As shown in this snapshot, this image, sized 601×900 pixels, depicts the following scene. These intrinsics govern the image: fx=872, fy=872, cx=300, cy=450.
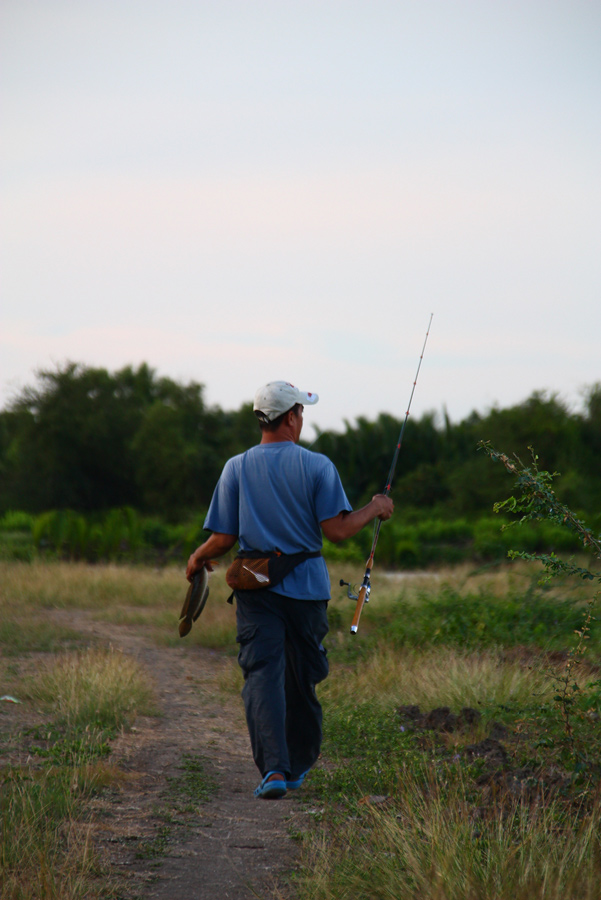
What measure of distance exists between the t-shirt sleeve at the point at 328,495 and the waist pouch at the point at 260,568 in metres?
0.24

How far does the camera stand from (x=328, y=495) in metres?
4.18

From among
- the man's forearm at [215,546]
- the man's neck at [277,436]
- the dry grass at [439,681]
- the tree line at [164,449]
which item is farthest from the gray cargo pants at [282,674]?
the tree line at [164,449]

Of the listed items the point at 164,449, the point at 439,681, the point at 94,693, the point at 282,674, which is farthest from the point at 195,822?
the point at 164,449

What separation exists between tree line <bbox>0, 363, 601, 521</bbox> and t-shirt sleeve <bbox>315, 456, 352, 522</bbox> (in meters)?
23.0

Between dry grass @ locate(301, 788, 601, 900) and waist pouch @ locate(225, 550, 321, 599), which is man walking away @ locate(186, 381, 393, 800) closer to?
waist pouch @ locate(225, 550, 321, 599)

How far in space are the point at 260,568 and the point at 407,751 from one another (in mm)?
1864

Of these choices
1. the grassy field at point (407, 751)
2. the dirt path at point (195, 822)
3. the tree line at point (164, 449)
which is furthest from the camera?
the tree line at point (164, 449)

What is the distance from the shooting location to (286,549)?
13.9 feet

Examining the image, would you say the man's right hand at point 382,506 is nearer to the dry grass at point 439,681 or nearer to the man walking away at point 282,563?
the man walking away at point 282,563

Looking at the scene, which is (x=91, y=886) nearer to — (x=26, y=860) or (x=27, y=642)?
(x=26, y=860)

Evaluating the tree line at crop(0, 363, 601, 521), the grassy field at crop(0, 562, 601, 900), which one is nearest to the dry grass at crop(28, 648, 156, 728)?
the grassy field at crop(0, 562, 601, 900)

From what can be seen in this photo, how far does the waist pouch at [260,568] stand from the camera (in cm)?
413

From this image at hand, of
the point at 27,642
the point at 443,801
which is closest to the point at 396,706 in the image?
the point at 443,801

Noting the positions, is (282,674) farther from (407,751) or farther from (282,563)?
(407,751)
